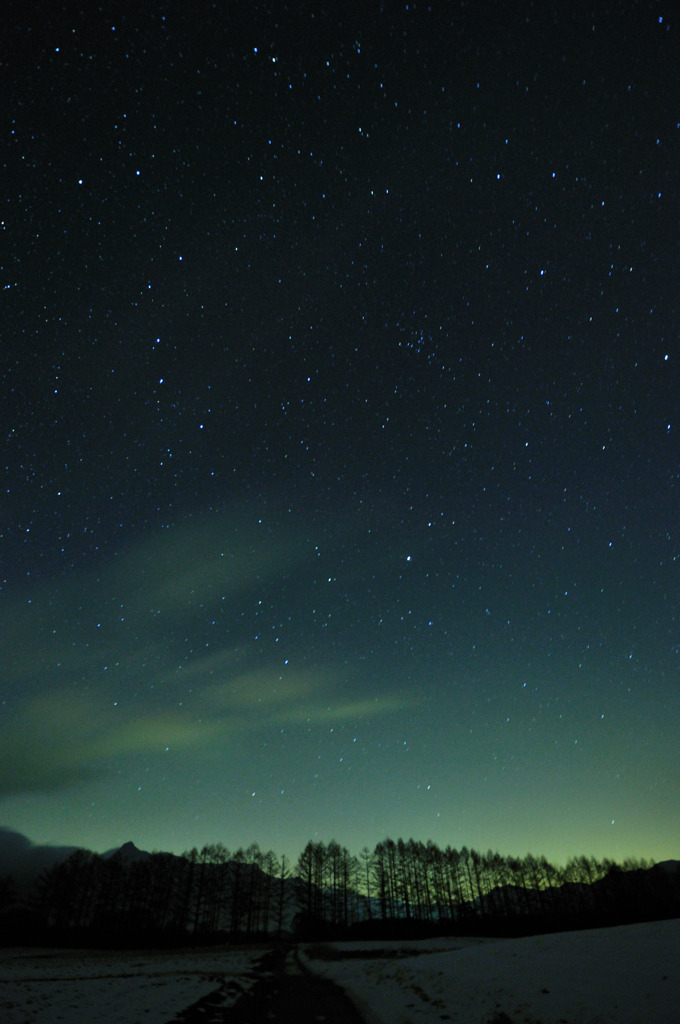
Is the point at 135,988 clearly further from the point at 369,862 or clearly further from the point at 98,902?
the point at 369,862

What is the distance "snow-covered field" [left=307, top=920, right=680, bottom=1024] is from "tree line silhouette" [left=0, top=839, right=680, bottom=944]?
1442 inches

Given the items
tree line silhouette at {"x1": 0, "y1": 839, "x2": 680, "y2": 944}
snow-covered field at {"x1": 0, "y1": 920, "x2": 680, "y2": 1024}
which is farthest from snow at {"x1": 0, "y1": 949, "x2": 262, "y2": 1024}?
tree line silhouette at {"x1": 0, "y1": 839, "x2": 680, "y2": 944}

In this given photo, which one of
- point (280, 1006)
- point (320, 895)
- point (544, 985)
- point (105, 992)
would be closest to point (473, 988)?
point (544, 985)

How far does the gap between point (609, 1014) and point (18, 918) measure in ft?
193

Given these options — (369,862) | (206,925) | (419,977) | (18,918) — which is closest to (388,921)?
(369,862)

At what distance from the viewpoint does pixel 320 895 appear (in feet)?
260

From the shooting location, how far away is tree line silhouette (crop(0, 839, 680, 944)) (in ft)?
179

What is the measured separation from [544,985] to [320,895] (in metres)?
79.7

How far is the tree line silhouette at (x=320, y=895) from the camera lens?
179 ft

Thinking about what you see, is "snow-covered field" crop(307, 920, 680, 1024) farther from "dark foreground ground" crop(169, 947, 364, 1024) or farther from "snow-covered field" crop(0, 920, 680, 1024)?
"dark foreground ground" crop(169, 947, 364, 1024)

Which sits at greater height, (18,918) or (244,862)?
(244,862)

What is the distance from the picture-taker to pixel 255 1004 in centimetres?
1616

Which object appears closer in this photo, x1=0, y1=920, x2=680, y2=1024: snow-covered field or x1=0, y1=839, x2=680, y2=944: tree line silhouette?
x1=0, y1=920, x2=680, y2=1024: snow-covered field

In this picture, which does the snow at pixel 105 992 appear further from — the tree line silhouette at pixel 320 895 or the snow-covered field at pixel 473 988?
the tree line silhouette at pixel 320 895
